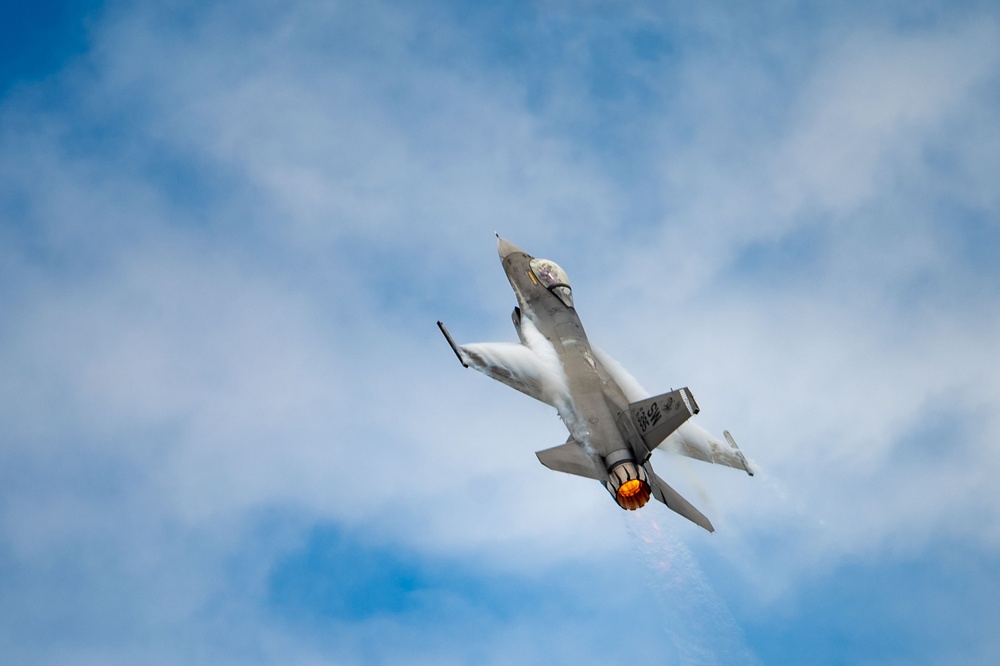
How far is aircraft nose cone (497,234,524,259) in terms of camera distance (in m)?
56.1

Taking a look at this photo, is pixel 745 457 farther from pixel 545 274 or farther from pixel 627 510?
pixel 545 274

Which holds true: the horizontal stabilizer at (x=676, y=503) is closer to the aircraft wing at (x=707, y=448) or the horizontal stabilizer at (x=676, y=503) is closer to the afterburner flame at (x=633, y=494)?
the afterburner flame at (x=633, y=494)

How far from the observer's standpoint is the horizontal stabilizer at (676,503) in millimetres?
42594

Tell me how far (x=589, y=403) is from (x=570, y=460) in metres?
3.52

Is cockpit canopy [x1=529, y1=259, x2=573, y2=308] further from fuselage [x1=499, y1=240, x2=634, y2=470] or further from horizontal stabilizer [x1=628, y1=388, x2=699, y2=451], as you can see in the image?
horizontal stabilizer [x1=628, y1=388, x2=699, y2=451]

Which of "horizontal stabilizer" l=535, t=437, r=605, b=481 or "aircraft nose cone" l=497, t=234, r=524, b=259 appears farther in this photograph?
"aircraft nose cone" l=497, t=234, r=524, b=259

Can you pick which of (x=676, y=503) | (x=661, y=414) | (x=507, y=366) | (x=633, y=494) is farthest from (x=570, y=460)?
(x=507, y=366)

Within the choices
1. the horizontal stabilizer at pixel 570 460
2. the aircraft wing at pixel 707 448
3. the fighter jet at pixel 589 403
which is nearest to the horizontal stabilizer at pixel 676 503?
the fighter jet at pixel 589 403

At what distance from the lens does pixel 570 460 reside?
41.0m

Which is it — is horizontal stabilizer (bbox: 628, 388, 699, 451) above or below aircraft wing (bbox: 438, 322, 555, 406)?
below

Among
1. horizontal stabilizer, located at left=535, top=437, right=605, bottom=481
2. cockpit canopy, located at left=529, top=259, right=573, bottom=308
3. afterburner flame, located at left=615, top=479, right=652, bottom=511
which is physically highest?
cockpit canopy, located at left=529, top=259, right=573, bottom=308

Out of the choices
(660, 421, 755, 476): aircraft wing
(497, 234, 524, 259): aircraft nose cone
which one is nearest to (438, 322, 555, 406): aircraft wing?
(660, 421, 755, 476): aircraft wing

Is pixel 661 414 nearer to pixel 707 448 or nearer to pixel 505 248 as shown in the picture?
pixel 707 448

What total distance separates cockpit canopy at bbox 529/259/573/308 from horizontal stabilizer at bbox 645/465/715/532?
1204 centimetres
